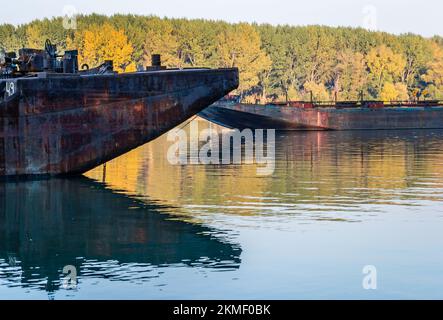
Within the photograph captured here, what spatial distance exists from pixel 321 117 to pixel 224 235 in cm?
8283

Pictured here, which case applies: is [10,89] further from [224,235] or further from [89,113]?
[224,235]

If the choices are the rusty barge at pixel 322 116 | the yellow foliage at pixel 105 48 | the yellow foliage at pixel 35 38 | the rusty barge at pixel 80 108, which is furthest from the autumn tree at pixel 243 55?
the rusty barge at pixel 80 108

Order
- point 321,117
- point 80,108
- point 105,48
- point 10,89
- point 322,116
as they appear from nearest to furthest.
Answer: point 10,89
point 80,108
point 321,117
point 322,116
point 105,48

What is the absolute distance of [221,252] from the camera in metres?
22.3

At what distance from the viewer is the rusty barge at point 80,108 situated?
120 feet

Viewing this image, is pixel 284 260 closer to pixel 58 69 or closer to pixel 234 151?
pixel 58 69

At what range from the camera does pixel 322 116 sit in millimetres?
106500

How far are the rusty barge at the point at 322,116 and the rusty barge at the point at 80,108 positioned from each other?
5843 cm

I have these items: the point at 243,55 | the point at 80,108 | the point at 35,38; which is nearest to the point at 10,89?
the point at 80,108

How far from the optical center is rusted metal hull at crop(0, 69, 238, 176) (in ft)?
120

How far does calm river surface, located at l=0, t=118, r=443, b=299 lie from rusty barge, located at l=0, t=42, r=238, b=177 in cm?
127

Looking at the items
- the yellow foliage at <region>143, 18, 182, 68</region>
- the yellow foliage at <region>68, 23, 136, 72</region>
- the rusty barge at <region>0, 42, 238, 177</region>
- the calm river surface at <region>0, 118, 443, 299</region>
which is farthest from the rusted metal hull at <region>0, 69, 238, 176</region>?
the yellow foliage at <region>143, 18, 182, 68</region>

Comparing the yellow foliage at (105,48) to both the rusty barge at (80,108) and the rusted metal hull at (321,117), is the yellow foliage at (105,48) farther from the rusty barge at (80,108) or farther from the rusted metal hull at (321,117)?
the rusty barge at (80,108)
